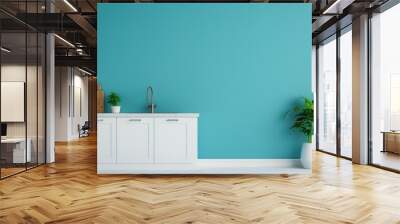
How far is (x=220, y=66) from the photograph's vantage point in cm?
648

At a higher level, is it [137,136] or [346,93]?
[346,93]

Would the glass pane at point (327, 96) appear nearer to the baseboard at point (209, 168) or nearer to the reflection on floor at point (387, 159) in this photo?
the reflection on floor at point (387, 159)

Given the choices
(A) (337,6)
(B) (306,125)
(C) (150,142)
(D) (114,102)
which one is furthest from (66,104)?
(A) (337,6)

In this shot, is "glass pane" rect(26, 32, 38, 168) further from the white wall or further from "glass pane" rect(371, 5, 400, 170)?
the white wall

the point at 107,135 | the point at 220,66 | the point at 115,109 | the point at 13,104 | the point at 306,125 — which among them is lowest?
the point at 107,135

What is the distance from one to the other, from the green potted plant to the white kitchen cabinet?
1905mm

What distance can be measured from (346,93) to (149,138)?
5.09 m

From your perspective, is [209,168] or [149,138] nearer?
[149,138]

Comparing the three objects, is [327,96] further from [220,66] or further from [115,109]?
[115,109]

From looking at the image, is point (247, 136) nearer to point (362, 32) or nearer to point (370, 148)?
point (370, 148)

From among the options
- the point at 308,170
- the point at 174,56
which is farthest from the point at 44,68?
the point at 308,170

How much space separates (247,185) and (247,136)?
136cm

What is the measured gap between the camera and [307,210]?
388 cm

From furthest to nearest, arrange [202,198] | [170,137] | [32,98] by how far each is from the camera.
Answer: [32,98] → [170,137] → [202,198]
